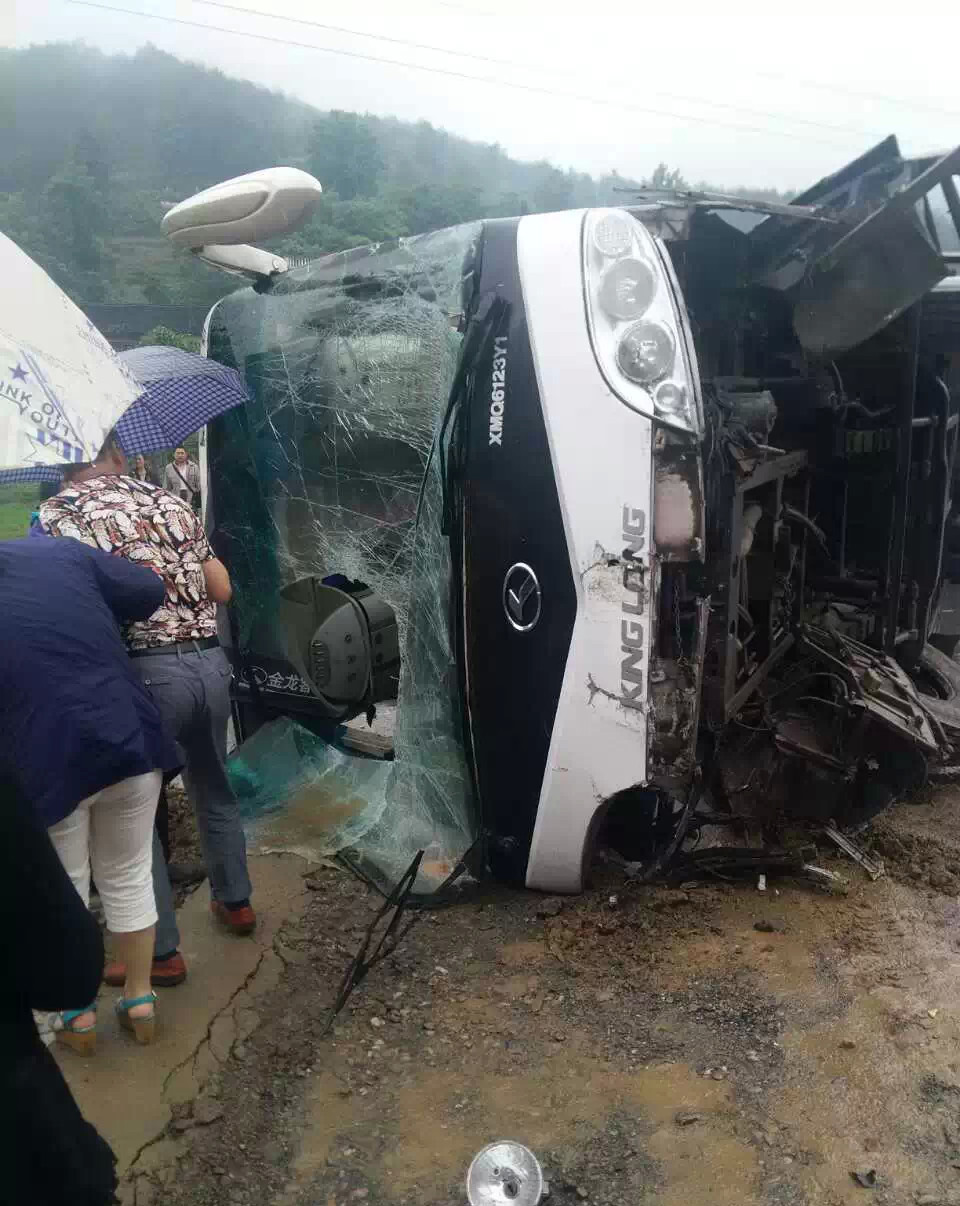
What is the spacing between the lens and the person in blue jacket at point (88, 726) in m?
2.21

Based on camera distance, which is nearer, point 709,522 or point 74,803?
point 74,803

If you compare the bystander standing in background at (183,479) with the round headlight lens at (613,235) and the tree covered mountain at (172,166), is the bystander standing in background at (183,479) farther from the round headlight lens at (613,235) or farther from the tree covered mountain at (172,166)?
the tree covered mountain at (172,166)

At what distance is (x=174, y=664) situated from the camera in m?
2.87

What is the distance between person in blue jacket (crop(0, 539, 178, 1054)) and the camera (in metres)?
2.21

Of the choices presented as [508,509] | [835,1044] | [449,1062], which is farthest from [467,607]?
[835,1044]

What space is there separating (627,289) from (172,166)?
2682 inches

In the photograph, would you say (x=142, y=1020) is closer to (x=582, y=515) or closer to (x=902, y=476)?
(x=582, y=515)

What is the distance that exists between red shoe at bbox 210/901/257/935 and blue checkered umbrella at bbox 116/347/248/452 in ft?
4.85

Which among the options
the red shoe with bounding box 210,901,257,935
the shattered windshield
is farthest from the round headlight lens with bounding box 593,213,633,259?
the red shoe with bounding box 210,901,257,935

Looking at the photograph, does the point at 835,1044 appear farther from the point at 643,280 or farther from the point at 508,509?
the point at 643,280

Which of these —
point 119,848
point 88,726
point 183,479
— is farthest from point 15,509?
point 88,726

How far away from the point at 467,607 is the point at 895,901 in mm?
1647

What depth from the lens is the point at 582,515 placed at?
2785mm

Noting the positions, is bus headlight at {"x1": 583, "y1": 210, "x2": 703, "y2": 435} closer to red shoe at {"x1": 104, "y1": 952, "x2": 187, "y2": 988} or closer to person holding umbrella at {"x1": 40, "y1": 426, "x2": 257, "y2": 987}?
person holding umbrella at {"x1": 40, "y1": 426, "x2": 257, "y2": 987}
